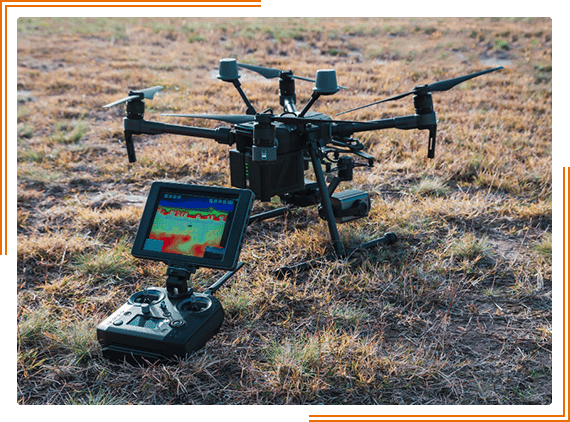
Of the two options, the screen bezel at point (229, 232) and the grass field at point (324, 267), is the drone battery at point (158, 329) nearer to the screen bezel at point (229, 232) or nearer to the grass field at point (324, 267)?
the grass field at point (324, 267)

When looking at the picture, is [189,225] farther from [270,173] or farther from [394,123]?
[394,123]

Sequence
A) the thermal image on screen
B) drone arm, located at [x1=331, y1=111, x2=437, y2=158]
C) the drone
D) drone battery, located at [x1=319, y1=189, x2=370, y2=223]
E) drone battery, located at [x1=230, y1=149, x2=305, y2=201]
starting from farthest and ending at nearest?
drone battery, located at [x1=319, y1=189, x2=370, y2=223]
drone battery, located at [x1=230, y1=149, x2=305, y2=201]
drone arm, located at [x1=331, y1=111, x2=437, y2=158]
the drone
the thermal image on screen

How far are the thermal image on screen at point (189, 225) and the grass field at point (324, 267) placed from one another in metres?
0.63

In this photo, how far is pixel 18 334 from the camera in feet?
11.3

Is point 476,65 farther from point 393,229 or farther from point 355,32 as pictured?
point 393,229

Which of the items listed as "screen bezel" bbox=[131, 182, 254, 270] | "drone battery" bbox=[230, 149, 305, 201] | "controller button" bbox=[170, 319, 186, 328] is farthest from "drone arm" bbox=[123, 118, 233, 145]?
"controller button" bbox=[170, 319, 186, 328]

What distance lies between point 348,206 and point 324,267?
610 millimetres

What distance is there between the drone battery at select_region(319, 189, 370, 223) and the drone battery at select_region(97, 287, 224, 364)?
1.64 meters

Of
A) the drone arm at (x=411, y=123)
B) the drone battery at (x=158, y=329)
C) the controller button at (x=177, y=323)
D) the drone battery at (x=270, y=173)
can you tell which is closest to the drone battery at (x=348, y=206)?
the drone battery at (x=270, y=173)

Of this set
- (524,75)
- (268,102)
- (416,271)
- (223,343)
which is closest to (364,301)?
(416,271)

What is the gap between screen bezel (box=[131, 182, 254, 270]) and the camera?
318 centimetres

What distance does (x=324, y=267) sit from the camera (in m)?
4.29

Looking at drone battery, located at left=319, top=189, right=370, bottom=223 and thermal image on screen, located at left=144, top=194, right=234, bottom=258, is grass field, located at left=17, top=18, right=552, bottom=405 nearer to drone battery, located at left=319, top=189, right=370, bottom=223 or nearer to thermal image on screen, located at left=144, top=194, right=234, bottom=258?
drone battery, located at left=319, top=189, right=370, bottom=223

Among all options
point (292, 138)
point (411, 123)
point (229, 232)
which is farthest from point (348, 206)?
point (229, 232)
